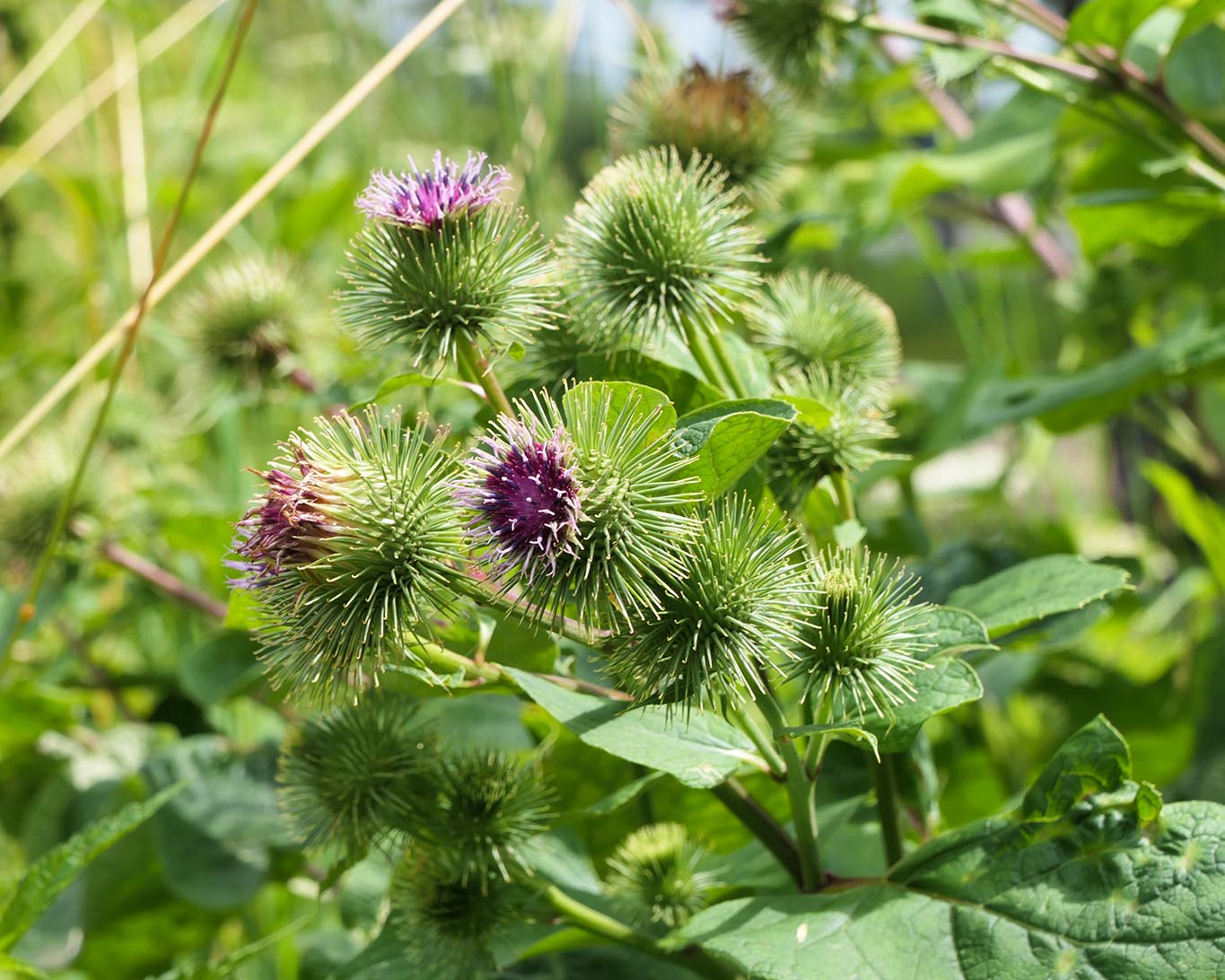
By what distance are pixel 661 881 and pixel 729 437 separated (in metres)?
0.44

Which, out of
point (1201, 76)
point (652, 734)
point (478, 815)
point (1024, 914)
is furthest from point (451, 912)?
point (1201, 76)

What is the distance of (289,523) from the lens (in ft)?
2.51

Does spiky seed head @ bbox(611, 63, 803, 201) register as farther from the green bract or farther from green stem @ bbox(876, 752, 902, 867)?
green stem @ bbox(876, 752, 902, 867)

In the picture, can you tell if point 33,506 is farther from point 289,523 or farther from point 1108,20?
point 1108,20

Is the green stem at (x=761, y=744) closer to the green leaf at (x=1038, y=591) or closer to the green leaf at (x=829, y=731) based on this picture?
the green leaf at (x=829, y=731)

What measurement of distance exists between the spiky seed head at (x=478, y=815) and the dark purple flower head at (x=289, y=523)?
28 cm

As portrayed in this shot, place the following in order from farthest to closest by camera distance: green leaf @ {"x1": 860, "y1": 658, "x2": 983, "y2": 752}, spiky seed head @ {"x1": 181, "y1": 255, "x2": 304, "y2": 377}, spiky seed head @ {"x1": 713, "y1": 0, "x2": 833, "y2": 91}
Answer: spiky seed head @ {"x1": 181, "y1": 255, "x2": 304, "y2": 377} → spiky seed head @ {"x1": 713, "y1": 0, "x2": 833, "y2": 91} → green leaf @ {"x1": 860, "y1": 658, "x2": 983, "y2": 752}

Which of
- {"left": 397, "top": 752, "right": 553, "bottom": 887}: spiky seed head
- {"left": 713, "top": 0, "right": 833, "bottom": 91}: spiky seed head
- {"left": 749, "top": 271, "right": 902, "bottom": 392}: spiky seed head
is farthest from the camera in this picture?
{"left": 713, "top": 0, "right": 833, "bottom": 91}: spiky seed head

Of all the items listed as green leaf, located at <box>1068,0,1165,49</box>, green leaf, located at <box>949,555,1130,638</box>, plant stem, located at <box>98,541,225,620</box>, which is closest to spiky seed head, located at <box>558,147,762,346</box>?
green leaf, located at <box>949,555,1130,638</box>

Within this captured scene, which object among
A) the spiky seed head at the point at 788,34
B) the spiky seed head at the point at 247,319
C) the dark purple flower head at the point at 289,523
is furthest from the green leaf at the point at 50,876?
the spiky seed head at the point at 788,34

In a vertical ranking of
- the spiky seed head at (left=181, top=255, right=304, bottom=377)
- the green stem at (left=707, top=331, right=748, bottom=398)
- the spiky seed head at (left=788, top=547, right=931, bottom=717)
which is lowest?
the spiky seed head at (left=788, top=547, right=931, bottom=717)

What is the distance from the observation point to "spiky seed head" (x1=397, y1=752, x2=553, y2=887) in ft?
3.09

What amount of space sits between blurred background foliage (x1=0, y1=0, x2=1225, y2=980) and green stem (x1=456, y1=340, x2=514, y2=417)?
170 mm

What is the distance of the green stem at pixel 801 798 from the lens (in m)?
0.85
